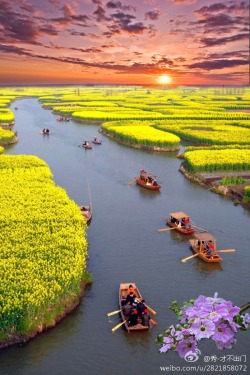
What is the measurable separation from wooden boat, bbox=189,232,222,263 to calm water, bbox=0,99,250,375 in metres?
0.66

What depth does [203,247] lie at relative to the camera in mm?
32312

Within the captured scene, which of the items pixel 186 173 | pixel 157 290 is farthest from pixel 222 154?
pixel 157 290

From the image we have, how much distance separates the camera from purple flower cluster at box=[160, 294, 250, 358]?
3.80m

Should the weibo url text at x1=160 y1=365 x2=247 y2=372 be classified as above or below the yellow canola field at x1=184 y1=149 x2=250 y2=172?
below

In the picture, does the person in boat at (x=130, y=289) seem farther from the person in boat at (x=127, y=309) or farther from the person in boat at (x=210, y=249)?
the person in boat at (x=210, y=249)

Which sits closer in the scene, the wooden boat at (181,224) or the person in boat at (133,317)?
the person in boat at (133,317)

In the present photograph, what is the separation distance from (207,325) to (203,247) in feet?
96.4

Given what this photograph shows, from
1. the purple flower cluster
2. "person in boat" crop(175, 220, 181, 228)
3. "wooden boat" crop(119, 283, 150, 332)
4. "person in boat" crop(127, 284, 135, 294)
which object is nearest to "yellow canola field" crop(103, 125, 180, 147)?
"person in boat" crop(175, 220, 181, 228)

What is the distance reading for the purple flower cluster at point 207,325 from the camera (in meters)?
3.80

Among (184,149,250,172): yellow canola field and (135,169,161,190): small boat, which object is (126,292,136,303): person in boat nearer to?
(135,169,161,190): small boat

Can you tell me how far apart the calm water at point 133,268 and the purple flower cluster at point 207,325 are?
1779 cm

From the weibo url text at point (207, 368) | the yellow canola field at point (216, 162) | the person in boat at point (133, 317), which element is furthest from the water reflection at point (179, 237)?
the yellow canola field at point (216, 162)

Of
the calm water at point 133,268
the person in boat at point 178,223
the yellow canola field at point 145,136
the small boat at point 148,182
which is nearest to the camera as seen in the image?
the calm water at point 133,268

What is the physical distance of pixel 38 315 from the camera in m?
21.8
